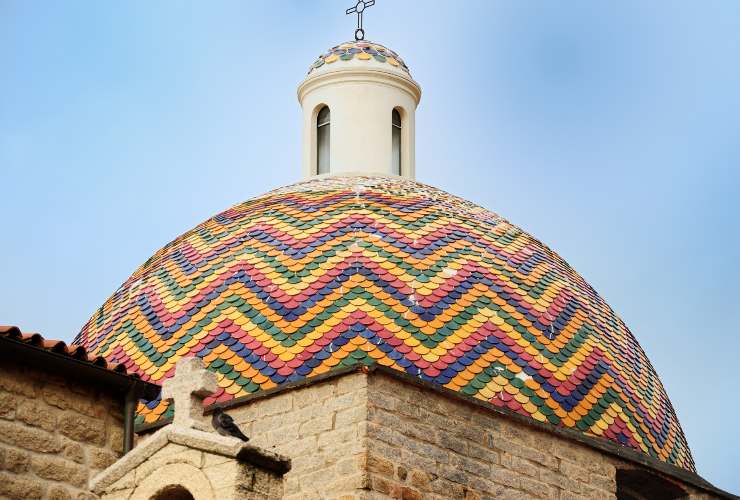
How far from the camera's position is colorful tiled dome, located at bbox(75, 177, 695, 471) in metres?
13.9

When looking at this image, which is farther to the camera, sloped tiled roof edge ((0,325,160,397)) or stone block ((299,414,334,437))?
stone block ((299,414,334,437))

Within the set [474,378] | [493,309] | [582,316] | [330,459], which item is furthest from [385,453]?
[582,316]

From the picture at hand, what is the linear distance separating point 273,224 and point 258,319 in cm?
187

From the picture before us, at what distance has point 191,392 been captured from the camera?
9.98m

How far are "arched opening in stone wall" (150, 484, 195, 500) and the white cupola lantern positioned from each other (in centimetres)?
869

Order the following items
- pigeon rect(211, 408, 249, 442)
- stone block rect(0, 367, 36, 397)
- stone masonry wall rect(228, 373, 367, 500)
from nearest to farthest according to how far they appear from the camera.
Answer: pigeon rect(211, 408, 249, 442) < stone block rect(0, 367, 36, 397) < stone masonry wall rect(228, 373, 367, 500)

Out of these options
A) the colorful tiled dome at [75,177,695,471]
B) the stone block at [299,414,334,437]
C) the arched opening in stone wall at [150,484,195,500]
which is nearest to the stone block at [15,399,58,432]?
the arched opening in stone wall at [150,484,195,500]

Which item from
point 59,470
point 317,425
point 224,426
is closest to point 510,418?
point 317,425

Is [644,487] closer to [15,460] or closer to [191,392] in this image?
[191,392]

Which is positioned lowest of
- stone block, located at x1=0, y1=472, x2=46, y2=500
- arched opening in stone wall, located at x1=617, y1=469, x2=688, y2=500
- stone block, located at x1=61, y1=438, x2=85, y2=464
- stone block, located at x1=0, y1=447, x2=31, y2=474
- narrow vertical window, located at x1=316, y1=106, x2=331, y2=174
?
stone block, located at x1=0, y1=472, x2=46, y2=500

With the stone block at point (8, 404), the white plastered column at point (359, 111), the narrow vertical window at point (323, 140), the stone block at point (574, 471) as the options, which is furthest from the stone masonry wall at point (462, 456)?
the narrow vertical window at point (323, 140)

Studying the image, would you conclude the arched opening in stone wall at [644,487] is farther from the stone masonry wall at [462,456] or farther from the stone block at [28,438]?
the stone block at [28,438]

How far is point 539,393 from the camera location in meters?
14.2

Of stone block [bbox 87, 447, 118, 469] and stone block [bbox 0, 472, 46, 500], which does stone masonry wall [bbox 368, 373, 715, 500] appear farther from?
stone block [bbox 0, 472, 46, 500]
